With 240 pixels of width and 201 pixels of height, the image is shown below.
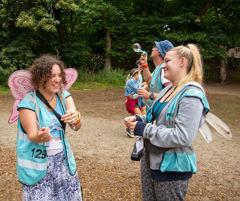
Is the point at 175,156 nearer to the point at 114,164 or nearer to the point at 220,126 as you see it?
the point at 220,126

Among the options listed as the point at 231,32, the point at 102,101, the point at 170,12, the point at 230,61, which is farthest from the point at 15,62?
the point at 230,61

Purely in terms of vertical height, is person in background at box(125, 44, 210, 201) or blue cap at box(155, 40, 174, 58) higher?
blue cap at box(155, 40, 174, 58)

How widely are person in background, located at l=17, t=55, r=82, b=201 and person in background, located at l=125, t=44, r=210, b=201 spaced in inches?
25.8

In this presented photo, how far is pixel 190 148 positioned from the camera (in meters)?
1.72

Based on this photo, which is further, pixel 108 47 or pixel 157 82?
pixel 108 47

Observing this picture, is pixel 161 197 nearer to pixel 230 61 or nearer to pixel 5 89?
pixel 5 89

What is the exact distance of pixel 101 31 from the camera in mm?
18250

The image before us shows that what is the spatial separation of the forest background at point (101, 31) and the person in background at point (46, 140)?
1137 cm

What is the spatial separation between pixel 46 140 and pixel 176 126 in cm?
98

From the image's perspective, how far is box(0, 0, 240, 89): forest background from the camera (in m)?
13.2

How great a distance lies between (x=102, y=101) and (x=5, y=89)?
18.4 ft

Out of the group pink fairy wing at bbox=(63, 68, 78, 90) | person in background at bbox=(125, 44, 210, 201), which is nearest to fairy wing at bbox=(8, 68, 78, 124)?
pink fairy wing at bbox=(63, 68, 78, 90)

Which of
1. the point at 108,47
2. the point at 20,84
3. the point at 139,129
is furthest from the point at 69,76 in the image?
the point at 108,47

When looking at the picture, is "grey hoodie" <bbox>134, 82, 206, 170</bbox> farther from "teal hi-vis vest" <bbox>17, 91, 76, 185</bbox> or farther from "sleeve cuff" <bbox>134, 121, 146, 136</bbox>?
"teal hi-vis vest" <bbox>17, 91, 76, 185</bbox>
